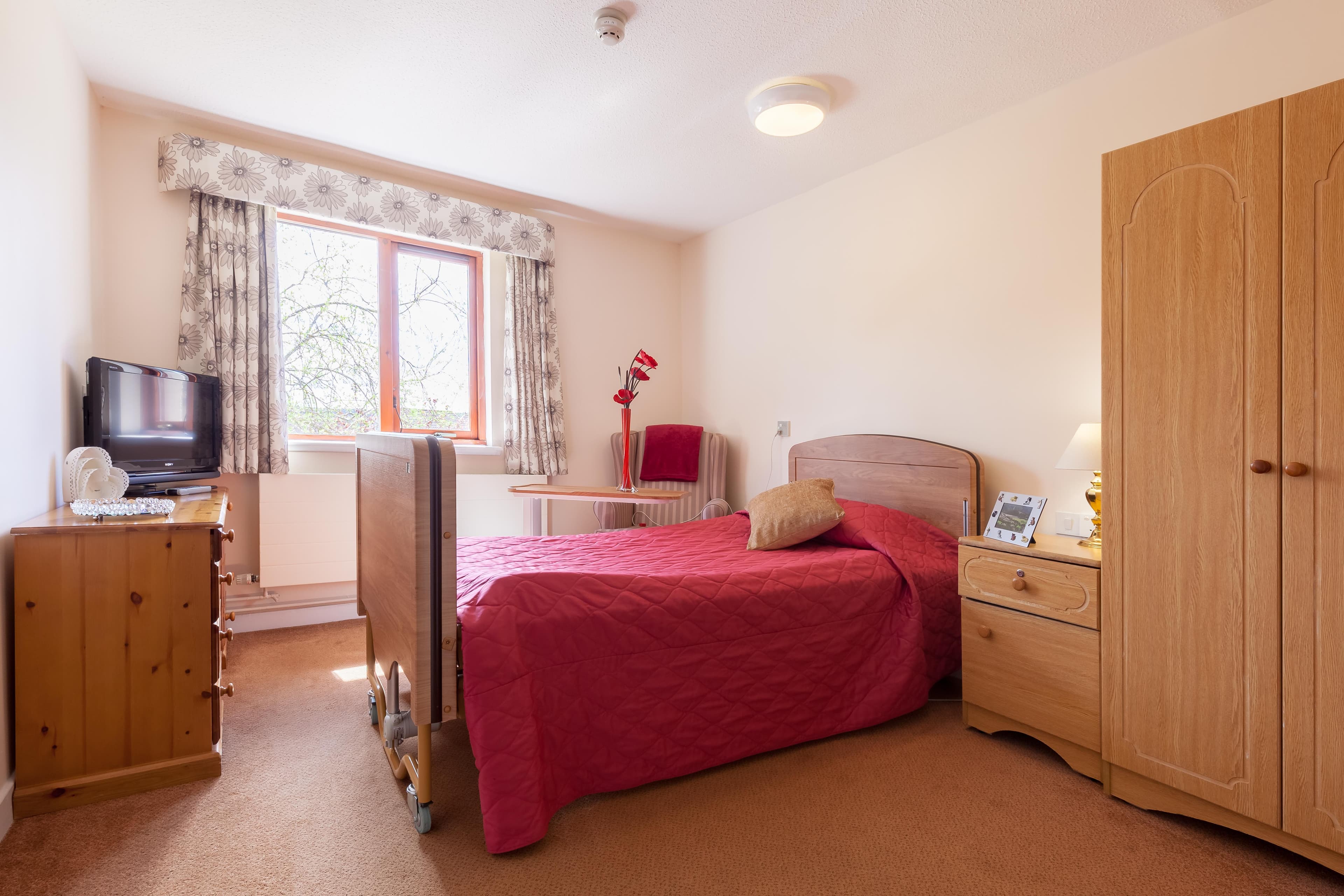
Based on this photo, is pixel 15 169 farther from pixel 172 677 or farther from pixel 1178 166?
pixel 1178 166

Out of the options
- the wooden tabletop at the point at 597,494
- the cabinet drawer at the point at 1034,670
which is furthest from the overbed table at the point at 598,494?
the cabinet drawer at the point at 1034,670

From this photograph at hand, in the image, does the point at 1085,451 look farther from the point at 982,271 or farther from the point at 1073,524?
the point at 982,271

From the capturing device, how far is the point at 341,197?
351 cm

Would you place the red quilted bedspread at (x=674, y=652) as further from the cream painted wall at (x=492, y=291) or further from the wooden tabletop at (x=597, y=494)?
the cream painted wall at (x=492, y=291)

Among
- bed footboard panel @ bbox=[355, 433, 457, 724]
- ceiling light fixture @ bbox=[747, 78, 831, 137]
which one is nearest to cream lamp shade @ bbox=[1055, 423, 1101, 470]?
ceiling light fixture @ bbox=[747, 78, 831, 137]

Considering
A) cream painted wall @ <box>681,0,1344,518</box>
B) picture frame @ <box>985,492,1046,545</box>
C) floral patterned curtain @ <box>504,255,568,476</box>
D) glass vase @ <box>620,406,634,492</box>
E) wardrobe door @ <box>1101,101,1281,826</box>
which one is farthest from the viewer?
floral patterned curtain @ <box>504,255,568,476</box>

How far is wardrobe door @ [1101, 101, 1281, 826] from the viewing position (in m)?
1.57

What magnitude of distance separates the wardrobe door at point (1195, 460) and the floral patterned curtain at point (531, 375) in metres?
3.14

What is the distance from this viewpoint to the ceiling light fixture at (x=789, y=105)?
106 inches

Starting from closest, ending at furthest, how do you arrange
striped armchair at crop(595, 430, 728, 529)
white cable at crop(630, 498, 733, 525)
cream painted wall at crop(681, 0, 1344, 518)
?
cream painted wall at crop(681, 0, 1344, 518) < white cable at crop(630, 498, 733, 525) < striped armchair at crop(595, 430, 728, 529)

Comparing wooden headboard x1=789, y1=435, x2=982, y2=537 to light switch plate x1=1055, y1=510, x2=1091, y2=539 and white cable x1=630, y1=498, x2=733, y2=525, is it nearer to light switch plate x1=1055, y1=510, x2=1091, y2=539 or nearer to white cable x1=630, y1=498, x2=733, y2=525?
light switch plate x1=1055, y1=510, x2=1091, y2=539

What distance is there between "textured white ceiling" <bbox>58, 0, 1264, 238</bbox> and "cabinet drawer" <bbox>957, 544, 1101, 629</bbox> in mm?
1881

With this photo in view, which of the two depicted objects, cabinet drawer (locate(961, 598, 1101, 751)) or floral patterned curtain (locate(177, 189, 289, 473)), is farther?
floral patterned curtain (locate(177, 189, 289, 473))

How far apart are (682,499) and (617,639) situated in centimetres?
238
